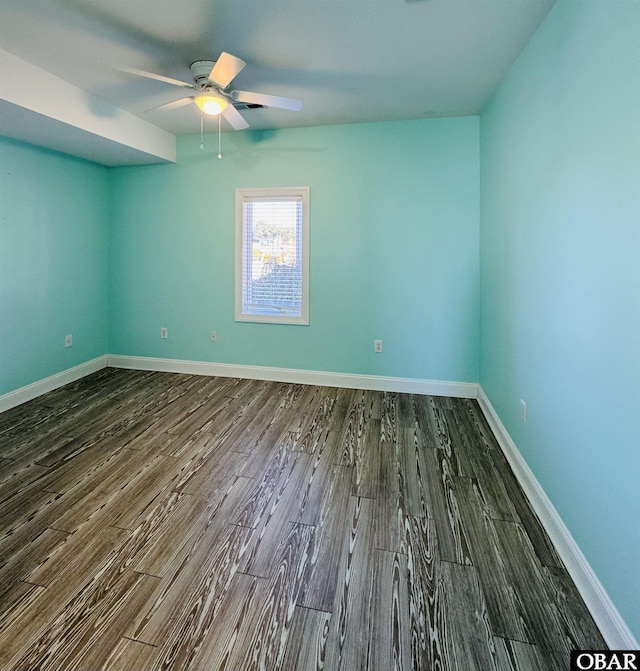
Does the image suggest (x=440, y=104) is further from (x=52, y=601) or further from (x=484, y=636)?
(x=52, y=601)

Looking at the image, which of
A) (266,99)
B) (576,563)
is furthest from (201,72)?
(576,563)

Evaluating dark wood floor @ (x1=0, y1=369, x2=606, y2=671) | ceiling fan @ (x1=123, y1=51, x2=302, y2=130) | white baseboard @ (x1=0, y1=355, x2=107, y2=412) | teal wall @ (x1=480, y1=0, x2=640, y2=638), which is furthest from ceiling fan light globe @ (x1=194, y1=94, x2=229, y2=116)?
white baseboard @ (x1=0, y1=355, x2=107, y2=412)

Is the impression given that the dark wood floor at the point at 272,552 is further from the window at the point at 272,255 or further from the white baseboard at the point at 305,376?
the window at the point at 272,255

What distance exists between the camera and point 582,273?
1589 mm

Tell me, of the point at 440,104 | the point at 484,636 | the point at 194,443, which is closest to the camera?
the point at 484,636

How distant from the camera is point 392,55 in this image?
2.38 m

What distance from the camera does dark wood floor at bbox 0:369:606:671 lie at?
1286 millimetres

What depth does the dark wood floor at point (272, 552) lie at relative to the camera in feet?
4.22

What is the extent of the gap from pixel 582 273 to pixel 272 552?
74.1 inches

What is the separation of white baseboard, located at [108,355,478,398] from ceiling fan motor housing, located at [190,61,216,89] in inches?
106

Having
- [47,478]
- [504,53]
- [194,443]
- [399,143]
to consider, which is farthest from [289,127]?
[47,478]

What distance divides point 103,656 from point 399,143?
4.07 meters

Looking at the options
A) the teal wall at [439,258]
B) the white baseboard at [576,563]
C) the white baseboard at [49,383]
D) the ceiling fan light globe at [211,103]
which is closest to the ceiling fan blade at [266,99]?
the ceiling fan light globe at [211,103]

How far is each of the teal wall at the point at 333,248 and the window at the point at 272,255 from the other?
0.35 ft
